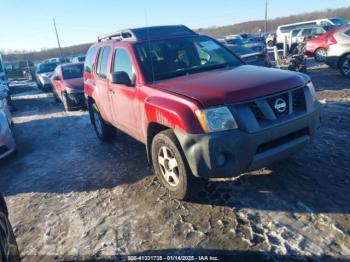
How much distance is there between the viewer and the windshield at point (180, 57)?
4359 millimetres

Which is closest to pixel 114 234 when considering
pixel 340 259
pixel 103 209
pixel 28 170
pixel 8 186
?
pixel 103 209

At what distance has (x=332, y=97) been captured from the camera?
8047 mm

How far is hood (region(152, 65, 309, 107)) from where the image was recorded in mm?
3275

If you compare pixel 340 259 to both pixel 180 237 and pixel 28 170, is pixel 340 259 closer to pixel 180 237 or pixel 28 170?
pixel 180 237

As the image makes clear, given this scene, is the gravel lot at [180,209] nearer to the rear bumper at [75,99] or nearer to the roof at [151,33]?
the roof at [151,33]

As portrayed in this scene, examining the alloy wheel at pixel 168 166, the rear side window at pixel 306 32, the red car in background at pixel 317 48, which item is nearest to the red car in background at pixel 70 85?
the alloy wheel at pixel 168 166

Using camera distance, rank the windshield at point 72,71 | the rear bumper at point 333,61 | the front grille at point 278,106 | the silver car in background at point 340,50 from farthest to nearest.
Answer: the windshield at point 72,71, the rear bumper at point 333,61, the silver car in background at point 340,50, the front grille at point 278,106

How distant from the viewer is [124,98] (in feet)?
15.6

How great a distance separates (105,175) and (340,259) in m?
3.42

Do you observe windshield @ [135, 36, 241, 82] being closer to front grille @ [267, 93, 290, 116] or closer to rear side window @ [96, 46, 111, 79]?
rear side window @ [96, 46, 111, 79]

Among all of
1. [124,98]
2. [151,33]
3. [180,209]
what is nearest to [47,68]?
[151,33]

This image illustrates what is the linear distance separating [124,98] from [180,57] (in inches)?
38.4

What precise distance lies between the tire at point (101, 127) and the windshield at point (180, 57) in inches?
90.7

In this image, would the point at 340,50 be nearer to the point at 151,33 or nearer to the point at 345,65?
the point at 345,65
